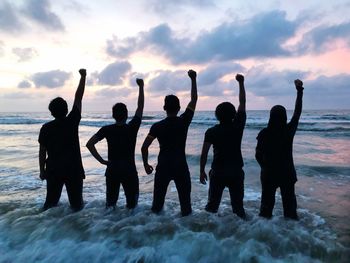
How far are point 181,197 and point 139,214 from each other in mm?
798

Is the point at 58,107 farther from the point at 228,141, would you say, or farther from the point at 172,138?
the point at 228,141

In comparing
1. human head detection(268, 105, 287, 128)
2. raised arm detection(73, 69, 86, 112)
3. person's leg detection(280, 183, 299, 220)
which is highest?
raised arm detection(73, 69, 86, 112)

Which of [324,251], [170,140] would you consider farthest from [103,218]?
[324,251]

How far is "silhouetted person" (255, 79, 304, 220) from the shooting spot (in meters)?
4.84

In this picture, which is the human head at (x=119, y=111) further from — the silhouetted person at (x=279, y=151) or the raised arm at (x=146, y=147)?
the silhouetted person at (x=279, y=151)

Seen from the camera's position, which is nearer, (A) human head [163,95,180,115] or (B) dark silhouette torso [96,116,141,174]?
(A) human head [163,95,180,115]

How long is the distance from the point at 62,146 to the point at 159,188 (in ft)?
5.05

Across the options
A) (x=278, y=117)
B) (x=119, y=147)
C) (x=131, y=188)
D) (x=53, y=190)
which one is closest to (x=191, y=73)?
(x=278, y=117)

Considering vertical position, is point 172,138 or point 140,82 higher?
point 140,82

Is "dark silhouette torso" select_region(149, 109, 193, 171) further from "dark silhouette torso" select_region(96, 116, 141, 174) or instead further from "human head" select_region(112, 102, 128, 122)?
"human head" select_region(112, 102, 128, 122)

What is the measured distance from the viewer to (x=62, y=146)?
5160 millimetres

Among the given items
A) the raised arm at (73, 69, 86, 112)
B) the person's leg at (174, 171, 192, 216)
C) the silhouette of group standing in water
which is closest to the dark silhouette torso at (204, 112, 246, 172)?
the silhouette of group standing in water

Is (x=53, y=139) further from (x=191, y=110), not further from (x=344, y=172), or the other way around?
(x=344, y=172)

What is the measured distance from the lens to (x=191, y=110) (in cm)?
495
